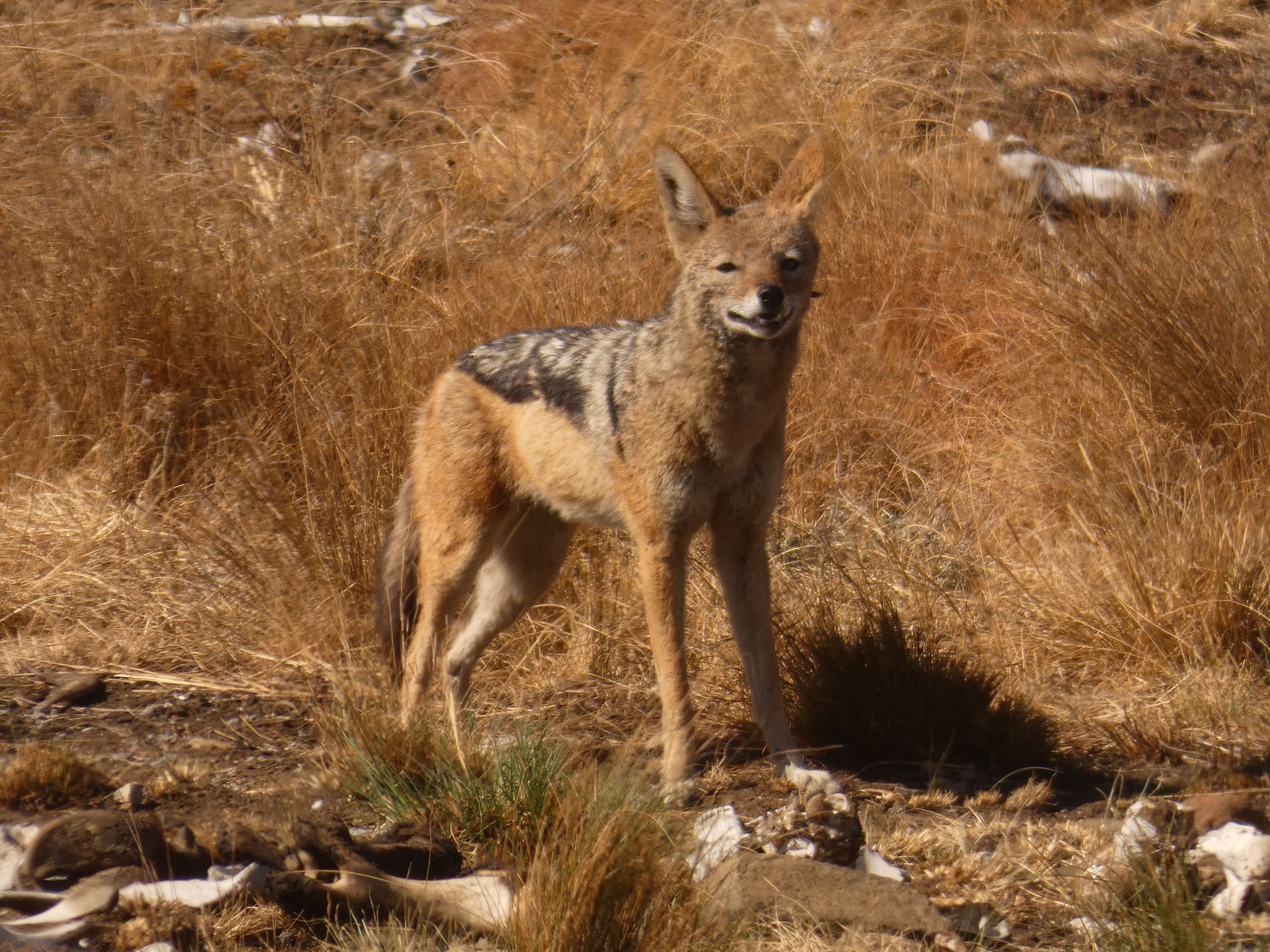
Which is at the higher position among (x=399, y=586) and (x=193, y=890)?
(x=193, y=890)

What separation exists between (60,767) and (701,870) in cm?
189

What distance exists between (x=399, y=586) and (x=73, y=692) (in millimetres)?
1294

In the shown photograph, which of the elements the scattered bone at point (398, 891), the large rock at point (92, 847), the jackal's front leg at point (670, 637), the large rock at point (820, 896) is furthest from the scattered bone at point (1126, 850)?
the large rock at point (92, 847)

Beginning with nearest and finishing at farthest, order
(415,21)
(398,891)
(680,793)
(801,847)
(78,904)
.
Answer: (78,904), (398,891), (801,847), (680,793), (415,21)

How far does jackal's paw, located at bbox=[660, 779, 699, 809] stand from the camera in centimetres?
362

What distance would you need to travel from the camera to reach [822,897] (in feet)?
10.3

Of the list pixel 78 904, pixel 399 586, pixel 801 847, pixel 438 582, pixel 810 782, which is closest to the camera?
pixel 78 904

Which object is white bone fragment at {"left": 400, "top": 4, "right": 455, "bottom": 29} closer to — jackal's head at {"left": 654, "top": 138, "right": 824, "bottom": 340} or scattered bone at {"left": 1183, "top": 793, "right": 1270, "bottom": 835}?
jackal's head at {"left": 654, "top": 138, "right": 824, "bottom": 340}

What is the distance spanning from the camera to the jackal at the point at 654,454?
13.7ft

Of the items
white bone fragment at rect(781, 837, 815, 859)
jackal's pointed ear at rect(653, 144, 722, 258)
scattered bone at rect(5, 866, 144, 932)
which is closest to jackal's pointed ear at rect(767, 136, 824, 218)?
jackal's pointed ear at rect(653, 144, 722, 258)

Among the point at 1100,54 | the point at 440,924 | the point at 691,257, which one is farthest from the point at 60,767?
the point at 1100,54

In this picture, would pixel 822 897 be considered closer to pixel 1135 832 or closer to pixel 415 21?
pixel 1135 832

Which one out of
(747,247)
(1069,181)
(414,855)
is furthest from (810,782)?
(1069,181)

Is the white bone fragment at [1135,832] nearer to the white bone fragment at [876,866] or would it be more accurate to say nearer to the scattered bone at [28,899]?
the white bone fragment at [876,866]
